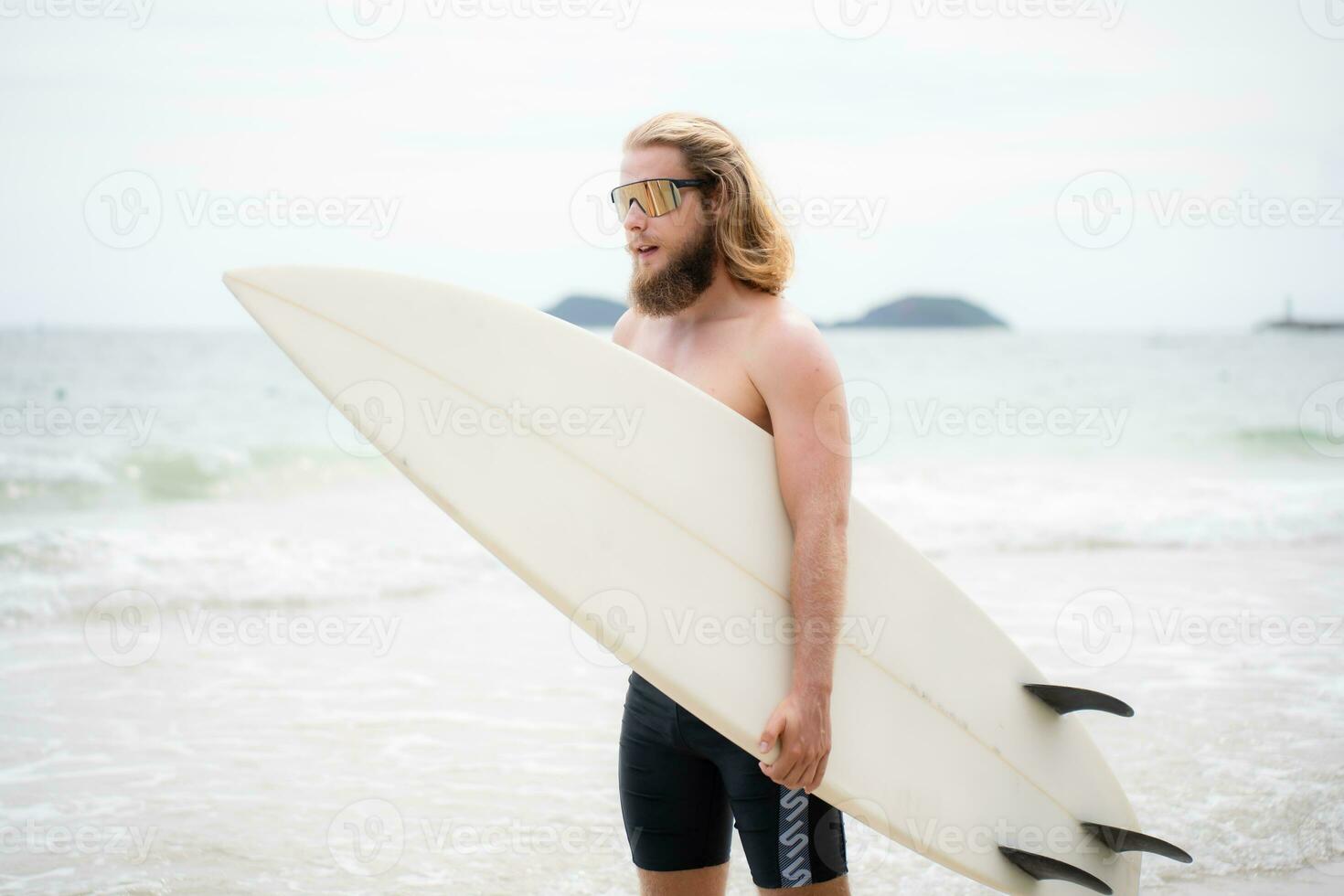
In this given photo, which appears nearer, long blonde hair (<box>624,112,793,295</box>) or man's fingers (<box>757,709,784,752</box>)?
man's fingers (<box>757,709,784,752</box>)

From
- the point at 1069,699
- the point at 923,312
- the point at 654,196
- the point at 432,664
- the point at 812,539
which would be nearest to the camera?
the point at 812,539

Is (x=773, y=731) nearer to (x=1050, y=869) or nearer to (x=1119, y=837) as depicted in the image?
(x=1050, y=869)

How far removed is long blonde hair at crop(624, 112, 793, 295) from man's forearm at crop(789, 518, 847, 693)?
414mm

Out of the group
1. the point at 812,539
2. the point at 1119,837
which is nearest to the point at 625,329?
the point at 812,539

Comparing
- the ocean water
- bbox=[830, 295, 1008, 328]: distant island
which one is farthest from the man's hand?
bbox=[830, 295, 1008, 328]: distant island

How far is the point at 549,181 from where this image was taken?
18172 millimetres

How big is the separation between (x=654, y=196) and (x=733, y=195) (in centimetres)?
12

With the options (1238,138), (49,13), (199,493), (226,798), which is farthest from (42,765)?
(1238,138)

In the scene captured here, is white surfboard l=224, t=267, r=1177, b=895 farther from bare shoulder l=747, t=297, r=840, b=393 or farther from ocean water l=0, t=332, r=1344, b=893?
ocean water l=0, t=332, r=1344, b=893

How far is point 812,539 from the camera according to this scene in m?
1.44

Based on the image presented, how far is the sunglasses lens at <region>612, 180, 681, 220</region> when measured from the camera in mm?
1595

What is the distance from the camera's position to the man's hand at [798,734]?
1450mm

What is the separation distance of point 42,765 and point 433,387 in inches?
103

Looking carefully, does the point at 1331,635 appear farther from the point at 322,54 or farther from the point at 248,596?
the point at 322,54
